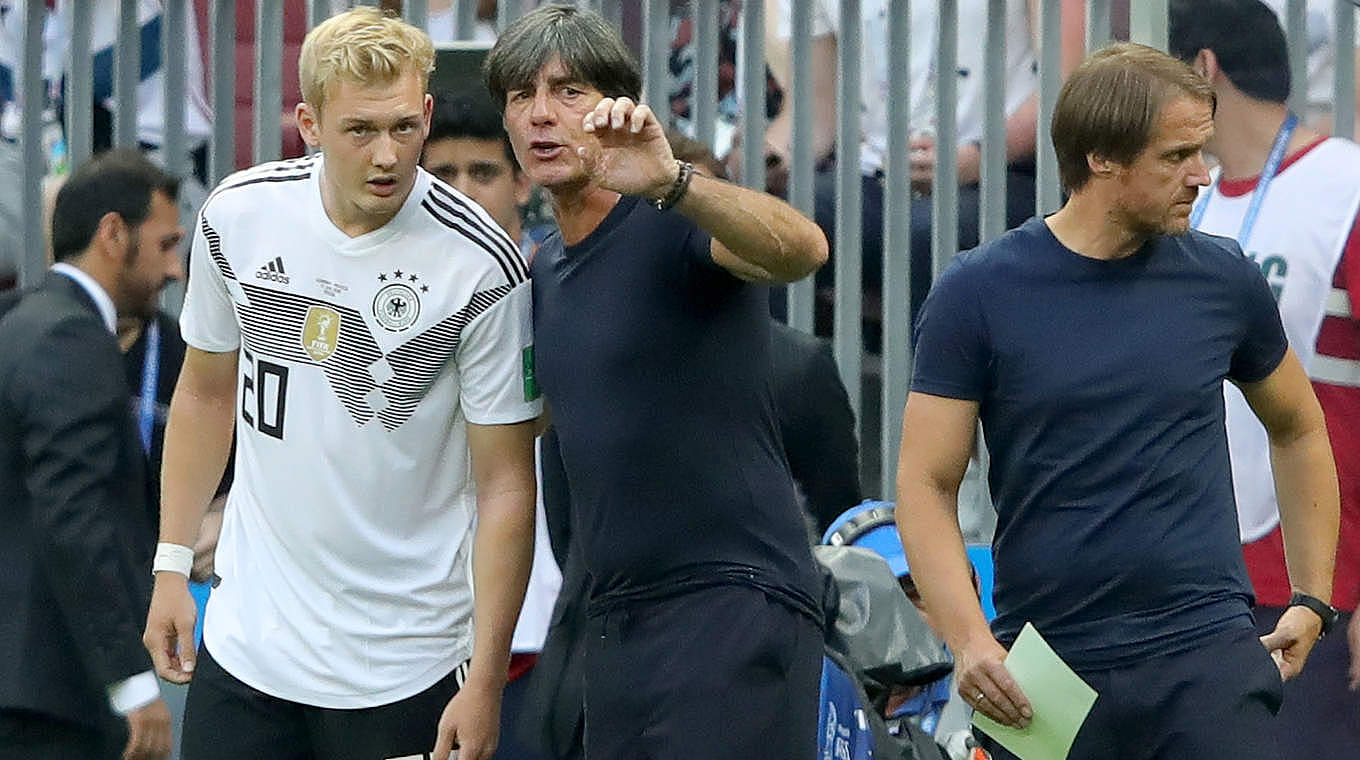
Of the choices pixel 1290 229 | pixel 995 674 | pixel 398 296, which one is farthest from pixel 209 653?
pixel 1290 229

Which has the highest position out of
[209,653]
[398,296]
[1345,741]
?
[398,296]

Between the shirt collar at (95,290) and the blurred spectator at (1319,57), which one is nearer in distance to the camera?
the shirt collar at (95,290)

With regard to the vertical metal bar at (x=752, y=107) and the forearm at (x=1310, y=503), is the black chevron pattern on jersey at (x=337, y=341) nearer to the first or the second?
the forearm at (x=1310, y=503)

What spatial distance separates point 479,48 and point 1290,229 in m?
2.10

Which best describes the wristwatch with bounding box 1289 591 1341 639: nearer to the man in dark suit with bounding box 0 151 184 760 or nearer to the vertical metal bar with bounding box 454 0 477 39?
the man in dark suit with bounding box 0 151 184 760

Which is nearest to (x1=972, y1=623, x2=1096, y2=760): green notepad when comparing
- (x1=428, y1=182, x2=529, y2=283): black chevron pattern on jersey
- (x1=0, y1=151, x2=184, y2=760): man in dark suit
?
(x1=428, y1=182, x2=529, y2=283): black chevron pattern on jersey

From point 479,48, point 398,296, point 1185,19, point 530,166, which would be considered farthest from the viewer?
point 1185,19

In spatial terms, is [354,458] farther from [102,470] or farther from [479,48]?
[479,48]

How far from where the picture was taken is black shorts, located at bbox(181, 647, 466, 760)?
463 cm

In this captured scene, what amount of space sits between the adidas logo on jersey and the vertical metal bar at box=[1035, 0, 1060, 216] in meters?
2.65

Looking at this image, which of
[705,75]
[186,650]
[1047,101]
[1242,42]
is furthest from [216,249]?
[1242,42]

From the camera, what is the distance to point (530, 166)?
4.23 metres

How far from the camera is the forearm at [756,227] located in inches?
155

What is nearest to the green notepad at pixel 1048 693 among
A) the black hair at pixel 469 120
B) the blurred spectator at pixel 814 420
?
the blurred spectator at pixel 814 420
